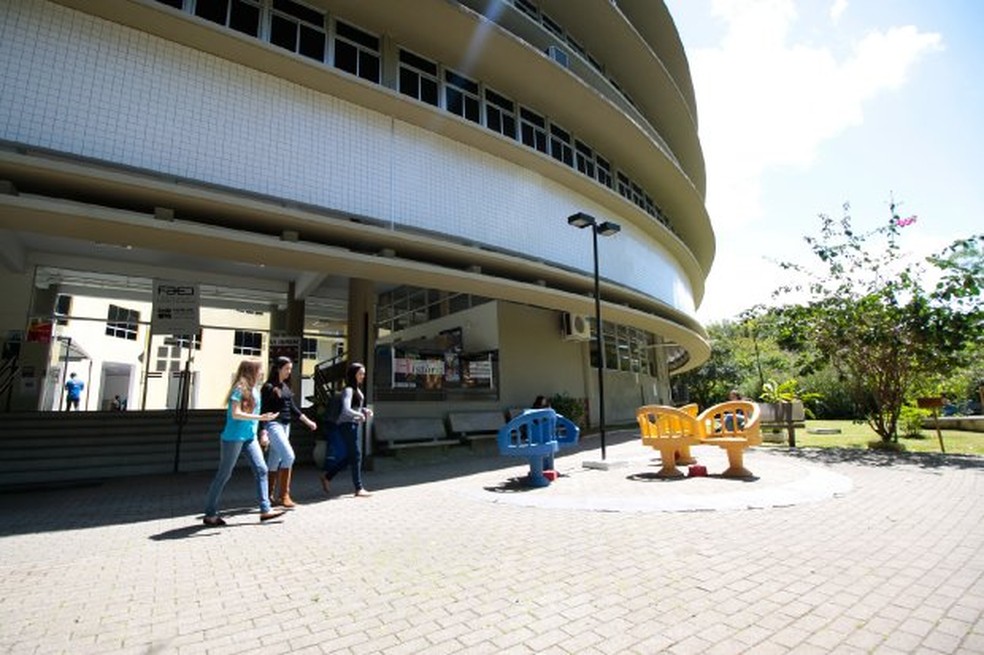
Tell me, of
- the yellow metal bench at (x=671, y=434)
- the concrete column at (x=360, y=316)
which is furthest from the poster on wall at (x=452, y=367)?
the yellow metal bench at (x=671, y=434)

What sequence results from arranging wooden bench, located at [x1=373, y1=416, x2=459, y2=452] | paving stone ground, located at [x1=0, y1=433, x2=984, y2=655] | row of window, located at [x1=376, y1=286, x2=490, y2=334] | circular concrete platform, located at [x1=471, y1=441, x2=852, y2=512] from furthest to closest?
row of window, located at [x1=376, y1=286, x2=490, y2=334] → wooden bench, located at [x1=373, y1=416, x2=459, y2=452] → circular concrete platform, located at [x1=471, y1=441, x2=852, y2=512] → paving stone ground, located at [x1=0, y1=433, x2=984, y2=655]

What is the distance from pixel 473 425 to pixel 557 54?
37.4ft

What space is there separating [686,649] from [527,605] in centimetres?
101

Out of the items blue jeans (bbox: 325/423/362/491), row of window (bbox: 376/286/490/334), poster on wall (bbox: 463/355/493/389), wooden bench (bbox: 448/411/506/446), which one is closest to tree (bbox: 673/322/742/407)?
row of window (bbox: 376/286/490/334)

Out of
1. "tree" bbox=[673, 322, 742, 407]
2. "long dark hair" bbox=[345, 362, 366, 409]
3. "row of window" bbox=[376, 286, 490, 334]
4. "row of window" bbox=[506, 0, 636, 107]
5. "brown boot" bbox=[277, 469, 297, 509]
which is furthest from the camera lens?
"tree" bbox=[673, 322, 742, 407]

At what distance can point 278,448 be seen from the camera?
627 centimetres

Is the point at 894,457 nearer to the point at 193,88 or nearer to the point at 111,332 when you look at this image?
the point at 193,88

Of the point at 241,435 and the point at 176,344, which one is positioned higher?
the point at 176,344

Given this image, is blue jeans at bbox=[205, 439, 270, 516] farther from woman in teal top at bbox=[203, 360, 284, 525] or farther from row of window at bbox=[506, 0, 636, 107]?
row of window at bbox=[506, 0, 636, 107]

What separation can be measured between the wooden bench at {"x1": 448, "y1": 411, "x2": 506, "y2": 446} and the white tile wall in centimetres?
493

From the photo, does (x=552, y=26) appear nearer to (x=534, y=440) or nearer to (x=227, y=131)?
(x=227, y=131)

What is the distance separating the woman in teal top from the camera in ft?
18.1

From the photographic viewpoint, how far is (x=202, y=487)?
28.5ft

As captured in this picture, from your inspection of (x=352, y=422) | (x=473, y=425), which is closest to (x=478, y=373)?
(x=473, y=425)
